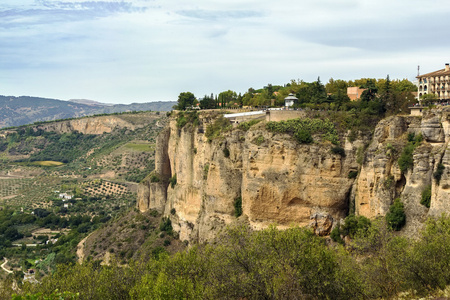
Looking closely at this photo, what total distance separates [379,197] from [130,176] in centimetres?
7554

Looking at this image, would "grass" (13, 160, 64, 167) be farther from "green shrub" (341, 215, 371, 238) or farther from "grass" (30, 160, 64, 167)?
"green shrub" (341, 215, 371, 238)

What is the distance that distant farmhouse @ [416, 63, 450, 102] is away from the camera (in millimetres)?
37509

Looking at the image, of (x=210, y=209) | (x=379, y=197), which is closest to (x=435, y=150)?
(x=379, y=197)

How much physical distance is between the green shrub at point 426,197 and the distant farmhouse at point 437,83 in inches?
369

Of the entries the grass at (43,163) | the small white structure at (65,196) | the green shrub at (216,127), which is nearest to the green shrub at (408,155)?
the green shrub at (216,127)

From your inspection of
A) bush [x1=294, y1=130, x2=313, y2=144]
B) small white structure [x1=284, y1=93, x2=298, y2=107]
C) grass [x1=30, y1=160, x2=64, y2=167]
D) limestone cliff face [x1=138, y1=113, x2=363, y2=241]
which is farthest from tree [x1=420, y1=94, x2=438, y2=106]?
grass [x1=30, y1=160, x2=64, y2=167]

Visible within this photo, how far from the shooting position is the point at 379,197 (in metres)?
32.1

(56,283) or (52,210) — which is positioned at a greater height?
(56,283)

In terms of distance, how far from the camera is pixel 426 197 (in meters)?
29.4

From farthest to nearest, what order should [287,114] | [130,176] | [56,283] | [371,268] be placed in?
[130,176] < [287,114] < [56,283] < [371,268]

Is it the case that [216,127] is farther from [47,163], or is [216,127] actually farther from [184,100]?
[47,163]

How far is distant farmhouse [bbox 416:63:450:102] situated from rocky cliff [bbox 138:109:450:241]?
665 cm

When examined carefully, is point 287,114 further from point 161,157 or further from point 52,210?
point 52,210

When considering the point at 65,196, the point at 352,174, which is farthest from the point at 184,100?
the point at 65,196
